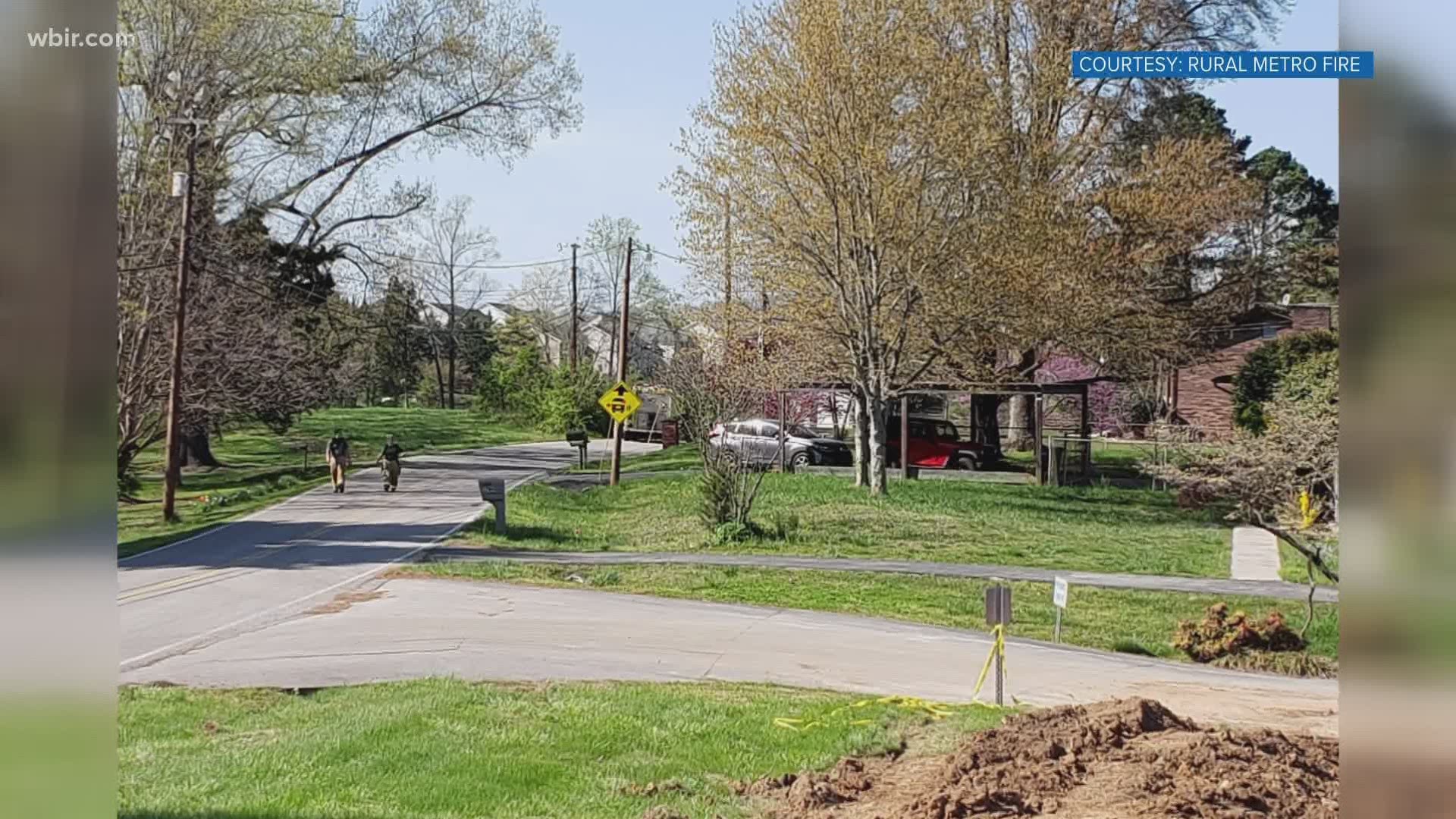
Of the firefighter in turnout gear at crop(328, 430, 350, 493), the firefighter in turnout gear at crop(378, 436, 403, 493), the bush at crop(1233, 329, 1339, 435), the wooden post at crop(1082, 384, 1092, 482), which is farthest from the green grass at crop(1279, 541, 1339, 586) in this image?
the firefighter in turnout gear at crop(328, 430, 350, 493)

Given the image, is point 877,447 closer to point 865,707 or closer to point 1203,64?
point 865,707

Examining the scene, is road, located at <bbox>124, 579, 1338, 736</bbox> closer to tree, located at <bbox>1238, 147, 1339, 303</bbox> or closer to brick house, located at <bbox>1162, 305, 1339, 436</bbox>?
brick house, located at <bbox>1162, 305, 1339, 436</bbox>

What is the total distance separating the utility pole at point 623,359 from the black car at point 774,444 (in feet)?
5.04

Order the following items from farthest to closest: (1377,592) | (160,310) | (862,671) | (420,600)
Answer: (160,310) < (420,600) < (862,671) < (1377,592)

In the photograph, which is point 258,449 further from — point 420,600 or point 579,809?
point 579,809

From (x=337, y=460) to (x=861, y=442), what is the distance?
288 inches

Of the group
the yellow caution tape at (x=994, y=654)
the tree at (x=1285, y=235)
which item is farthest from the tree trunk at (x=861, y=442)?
the yellow caution tape at (x=994, y=654)

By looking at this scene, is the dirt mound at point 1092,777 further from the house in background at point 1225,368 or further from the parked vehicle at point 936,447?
the parked vehicle at point 936,447

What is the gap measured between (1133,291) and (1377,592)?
53.1 feet

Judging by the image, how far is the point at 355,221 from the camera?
812 inches

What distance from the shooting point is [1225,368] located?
16.3 m

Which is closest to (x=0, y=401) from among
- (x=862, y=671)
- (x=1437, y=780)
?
(x=1437, y=780)

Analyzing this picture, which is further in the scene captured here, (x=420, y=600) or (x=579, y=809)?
(x=420, y=600)

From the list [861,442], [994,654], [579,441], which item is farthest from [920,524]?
[579,441]
